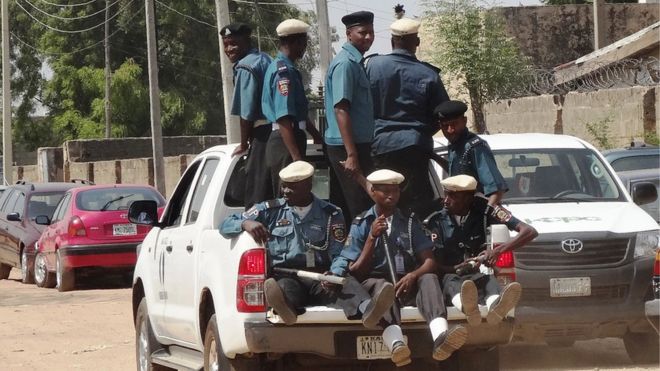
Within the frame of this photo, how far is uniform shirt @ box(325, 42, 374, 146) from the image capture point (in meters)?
8.44

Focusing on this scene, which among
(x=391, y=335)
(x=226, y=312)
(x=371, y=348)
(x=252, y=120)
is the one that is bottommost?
(x=371, y=348)

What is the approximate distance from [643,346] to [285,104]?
160 inches

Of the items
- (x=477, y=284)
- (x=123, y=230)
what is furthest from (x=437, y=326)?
(x=123, y=230)

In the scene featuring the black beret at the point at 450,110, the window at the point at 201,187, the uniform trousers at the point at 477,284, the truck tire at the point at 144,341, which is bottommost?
the truck tire at the point at 144,341

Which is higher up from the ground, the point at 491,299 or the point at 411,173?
the point at 411,173

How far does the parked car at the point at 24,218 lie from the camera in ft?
73.5

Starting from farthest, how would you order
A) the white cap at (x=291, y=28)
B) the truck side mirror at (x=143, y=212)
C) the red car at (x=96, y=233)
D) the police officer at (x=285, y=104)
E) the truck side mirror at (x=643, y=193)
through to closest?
the red car at (x=96, y=233) → the truck side mirror at (x=643, y=193) → the truck side mirror at (x=143, y=212) → the white cap at (x=291, y=28) → the police officer at (x=285, y=104)

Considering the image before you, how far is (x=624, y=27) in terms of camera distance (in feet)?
128

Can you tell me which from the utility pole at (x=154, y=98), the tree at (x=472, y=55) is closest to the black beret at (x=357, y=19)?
the tree at (x=472, y=55)

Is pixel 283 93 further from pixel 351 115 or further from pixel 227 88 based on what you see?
pixel 227 88

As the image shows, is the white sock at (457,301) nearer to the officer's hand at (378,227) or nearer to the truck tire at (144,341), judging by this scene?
the officer's hand at (378,227)

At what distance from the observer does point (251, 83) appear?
352 inches

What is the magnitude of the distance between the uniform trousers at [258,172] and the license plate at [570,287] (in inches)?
114

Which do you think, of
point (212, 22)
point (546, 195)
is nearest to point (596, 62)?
point (546, 195)
